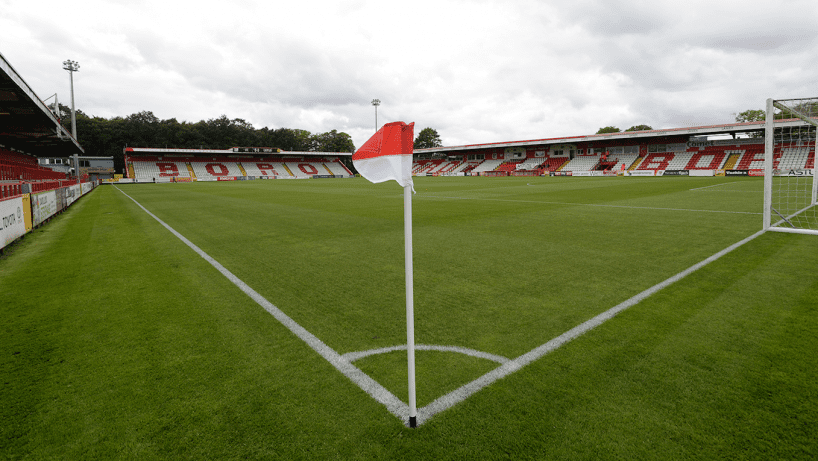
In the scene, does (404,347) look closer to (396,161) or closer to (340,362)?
(340,362)

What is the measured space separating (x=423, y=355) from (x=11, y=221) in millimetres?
10713

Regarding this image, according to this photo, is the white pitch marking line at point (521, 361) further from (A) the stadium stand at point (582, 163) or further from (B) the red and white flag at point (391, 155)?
(A) the stadium stand at point (582, 163)

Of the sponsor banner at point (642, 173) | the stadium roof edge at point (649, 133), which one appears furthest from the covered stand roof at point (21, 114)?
the sponsor banner at point (642, 173)

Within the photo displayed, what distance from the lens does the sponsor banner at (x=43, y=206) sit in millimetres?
11509

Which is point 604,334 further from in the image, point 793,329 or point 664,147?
point 664,147

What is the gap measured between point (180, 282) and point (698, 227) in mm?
10728

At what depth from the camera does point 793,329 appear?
3506 millimetres

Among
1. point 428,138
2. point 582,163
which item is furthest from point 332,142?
point 582,163

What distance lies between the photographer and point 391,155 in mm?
2211

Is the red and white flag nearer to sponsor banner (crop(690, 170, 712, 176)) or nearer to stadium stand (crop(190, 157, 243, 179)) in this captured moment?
sponsor banner (crop(690, 170, 712, 176))

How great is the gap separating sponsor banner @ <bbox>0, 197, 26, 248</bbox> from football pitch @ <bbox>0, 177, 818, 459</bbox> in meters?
2.11

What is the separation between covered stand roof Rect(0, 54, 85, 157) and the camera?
1156 centimetres

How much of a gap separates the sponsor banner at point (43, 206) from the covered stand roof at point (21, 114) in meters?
3.33

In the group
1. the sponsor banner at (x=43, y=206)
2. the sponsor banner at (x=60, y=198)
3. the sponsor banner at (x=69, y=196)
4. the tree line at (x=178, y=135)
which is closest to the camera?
the sponsor banner at (x=43, y=206)
